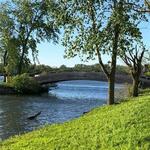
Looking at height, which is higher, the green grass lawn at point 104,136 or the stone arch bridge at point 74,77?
the stone arch bridge at point 74,77

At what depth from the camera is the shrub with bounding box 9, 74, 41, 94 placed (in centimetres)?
6656

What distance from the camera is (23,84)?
67250 mm

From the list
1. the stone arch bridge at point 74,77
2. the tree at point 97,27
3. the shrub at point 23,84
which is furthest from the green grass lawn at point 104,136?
the stone arch bridge at point 74,77

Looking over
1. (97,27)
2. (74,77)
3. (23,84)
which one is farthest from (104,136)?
(74,77)

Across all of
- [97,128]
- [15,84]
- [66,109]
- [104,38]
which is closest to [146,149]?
[97,128]

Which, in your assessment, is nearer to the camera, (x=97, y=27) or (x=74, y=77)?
(x=97, y=27)

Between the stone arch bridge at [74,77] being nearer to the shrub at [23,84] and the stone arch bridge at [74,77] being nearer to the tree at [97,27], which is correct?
the shrub at [23,84]

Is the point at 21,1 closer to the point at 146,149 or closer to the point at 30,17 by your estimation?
the point at 30,17

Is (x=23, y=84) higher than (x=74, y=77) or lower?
lower

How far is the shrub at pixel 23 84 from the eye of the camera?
6656 cm

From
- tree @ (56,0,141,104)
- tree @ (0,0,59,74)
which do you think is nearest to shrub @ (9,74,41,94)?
tree @ (0,0,59,74)

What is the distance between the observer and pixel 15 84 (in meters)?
66.4

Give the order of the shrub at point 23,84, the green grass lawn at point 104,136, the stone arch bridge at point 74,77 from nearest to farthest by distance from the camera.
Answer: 1. the green grass lawn at point 104,136
2. the shrub at point 23,84
3. the stone arch bridge at point 74,77

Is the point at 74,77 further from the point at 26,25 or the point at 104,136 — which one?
the point at 104,136
